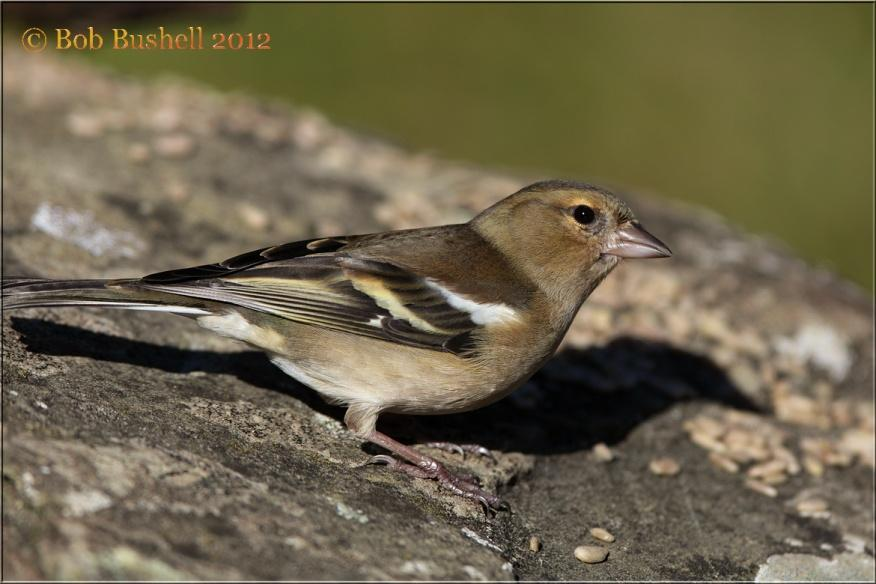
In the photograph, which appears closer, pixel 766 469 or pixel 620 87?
pixel 766 469

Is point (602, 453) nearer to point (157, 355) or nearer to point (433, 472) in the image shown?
point (433, 472)

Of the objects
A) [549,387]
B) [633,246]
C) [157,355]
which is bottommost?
[549,387]

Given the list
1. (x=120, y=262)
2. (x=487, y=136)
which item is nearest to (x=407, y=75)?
(x=487, y=136)

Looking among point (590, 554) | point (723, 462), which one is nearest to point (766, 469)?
point (723, 462)

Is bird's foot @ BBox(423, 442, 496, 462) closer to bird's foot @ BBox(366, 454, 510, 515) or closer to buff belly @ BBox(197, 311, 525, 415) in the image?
buff belly @ BBox(197, 311, 525, 415)

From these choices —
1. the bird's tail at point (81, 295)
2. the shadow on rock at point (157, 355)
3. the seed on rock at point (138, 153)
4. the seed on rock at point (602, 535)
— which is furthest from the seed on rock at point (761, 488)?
the seed on rock at point (138, 153)

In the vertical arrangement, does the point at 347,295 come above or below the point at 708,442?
above

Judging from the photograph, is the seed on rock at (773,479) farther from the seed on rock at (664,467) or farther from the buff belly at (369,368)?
the buff belly at (369,368)

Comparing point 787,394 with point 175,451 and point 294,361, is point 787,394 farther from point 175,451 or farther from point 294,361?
point 175,451
